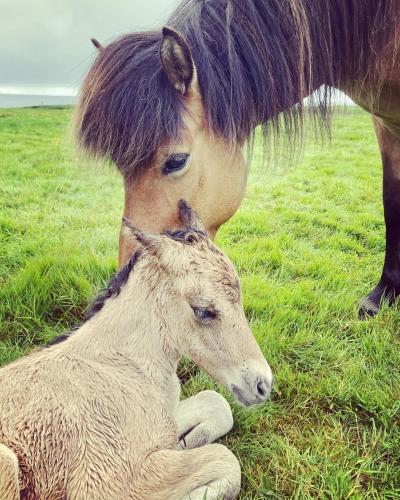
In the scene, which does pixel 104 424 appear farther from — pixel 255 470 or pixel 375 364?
pixel 375 364

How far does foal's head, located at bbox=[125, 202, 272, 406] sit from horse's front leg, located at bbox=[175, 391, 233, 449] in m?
0.42

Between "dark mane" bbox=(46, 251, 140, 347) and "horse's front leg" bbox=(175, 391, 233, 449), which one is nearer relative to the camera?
"dark mane" bbox=(46, 251, 140, 347)

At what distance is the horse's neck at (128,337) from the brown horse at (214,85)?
519 mm

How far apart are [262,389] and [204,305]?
448mm

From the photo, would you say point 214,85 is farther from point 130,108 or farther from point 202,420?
point 202,420

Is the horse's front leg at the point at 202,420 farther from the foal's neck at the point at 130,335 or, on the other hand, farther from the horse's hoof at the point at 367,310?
the horse's hoof at the point at 367,310

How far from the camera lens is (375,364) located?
3215mm

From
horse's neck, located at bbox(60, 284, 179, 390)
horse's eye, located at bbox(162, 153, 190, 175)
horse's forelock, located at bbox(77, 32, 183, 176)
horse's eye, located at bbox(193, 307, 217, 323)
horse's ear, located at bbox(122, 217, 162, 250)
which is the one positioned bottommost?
horse's neck, located at bbox(60, 284, 179, 390)

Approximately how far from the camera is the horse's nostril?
2.10 meters

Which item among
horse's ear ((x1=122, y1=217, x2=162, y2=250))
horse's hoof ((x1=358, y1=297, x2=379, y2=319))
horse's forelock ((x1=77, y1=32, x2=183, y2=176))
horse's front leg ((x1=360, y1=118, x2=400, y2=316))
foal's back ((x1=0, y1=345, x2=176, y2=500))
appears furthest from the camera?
horse's front leg ((x1=360, y1=118, x2=400, y2=316))

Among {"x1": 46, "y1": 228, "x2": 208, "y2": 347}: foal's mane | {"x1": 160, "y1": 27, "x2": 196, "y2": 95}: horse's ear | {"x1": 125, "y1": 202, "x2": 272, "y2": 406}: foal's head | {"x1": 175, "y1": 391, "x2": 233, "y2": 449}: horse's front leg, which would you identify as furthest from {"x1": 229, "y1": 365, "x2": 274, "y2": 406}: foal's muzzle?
{"x1": 160, "y1": 27, "x2": 196, "y2": 95}: horse's ear

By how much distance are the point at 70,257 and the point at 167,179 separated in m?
2.04

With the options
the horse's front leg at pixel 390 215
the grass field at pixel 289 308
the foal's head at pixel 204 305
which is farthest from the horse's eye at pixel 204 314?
the horse's front leg at pixel 390 215

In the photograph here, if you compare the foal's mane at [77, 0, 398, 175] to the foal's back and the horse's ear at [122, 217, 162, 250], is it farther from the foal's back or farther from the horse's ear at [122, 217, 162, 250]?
the foal's back
